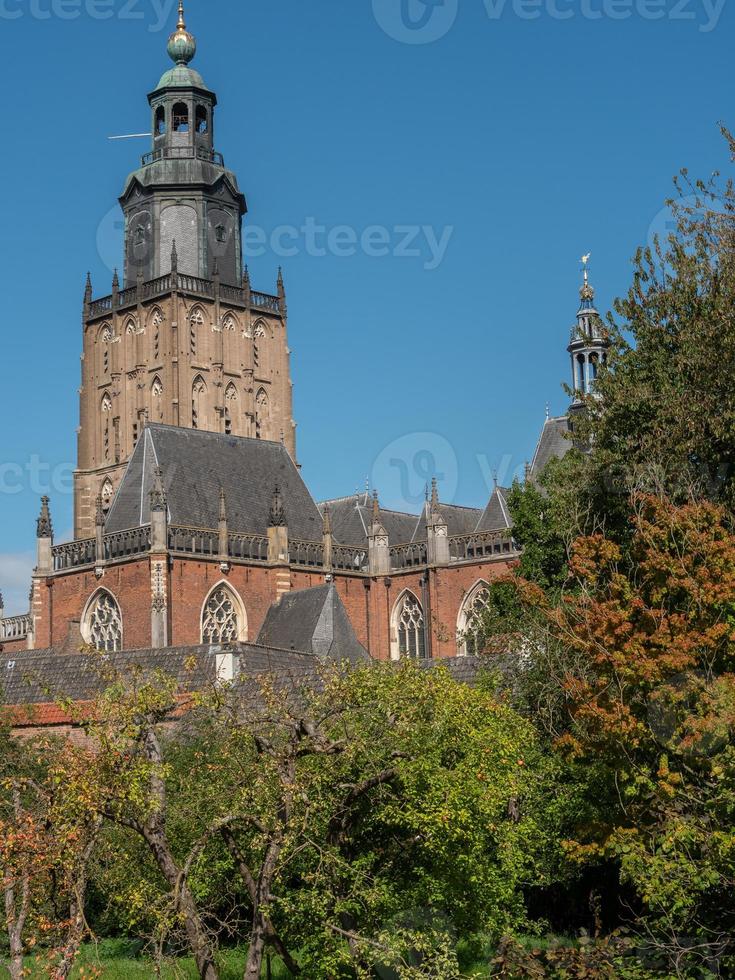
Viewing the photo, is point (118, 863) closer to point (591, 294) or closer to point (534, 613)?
point (534, 613)

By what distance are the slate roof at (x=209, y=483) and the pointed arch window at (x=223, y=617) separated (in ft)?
9.34

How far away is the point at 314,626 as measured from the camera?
160 feet

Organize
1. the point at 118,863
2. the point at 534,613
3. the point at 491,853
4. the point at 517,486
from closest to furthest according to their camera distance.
→ 1. the point at 118,863
2. the point at 491,853
3. the point at 534,613
4. the point at 517,486

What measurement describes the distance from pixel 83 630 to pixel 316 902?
39.3m

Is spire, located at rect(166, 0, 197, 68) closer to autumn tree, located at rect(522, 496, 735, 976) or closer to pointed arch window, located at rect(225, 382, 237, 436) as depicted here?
pointed arch window, located at rect(225, 382, 237, 436)

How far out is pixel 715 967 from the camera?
18.2 m

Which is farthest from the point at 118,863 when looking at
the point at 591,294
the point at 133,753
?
the point at 591,294

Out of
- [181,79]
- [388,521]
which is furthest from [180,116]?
[388,521]

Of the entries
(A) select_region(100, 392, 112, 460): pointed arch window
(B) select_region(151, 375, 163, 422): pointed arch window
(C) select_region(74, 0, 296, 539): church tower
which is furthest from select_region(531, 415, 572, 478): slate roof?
(A) select_region(100, 392, 112, 460): pointed arch window

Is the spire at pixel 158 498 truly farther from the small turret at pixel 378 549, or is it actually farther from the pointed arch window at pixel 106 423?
the pointed arch window at pixel 106 423

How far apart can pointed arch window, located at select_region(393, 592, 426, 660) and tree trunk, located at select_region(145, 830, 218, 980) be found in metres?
41.3

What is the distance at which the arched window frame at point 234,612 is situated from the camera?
53000mm

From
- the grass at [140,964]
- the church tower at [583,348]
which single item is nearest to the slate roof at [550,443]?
the church tower at [583,348]

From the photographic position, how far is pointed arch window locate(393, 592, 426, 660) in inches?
2299
